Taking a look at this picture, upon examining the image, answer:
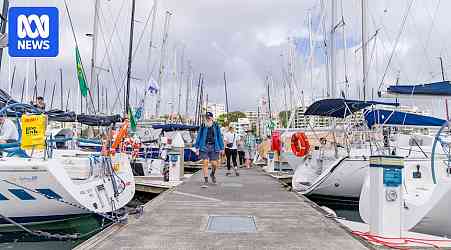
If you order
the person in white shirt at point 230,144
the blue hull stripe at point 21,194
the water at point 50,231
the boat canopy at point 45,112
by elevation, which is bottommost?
the water at point 50,231

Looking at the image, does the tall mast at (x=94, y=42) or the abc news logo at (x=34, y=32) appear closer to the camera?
the abc news logo at (x=34, y=32)

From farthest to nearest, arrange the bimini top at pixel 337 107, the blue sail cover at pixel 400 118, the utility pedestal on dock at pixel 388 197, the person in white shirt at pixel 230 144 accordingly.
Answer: the person in white shirt at pixel 230 144, the blue sail cover at pixel 400 118, the bimini top at pixel 337 107, the utility pedestal on dock at pixel 388 197

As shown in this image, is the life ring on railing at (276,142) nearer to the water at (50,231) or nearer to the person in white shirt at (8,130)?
the water at (50,231)

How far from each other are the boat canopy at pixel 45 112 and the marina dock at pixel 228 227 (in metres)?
2.64

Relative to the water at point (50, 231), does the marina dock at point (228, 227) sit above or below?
above

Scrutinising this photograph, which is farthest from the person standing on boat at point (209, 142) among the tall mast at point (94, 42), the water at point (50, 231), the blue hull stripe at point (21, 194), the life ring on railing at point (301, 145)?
the tall mast at point (94, 42)

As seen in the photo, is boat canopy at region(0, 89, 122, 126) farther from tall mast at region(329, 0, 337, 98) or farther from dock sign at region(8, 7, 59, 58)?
tall mast at region(329, 0, 337, 98)

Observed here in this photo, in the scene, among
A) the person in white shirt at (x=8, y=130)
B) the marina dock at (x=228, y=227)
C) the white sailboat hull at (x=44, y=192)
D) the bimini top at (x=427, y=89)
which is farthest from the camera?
the bimini top at (x=427, y=89)

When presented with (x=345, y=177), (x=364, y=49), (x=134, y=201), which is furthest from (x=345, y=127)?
(x=134, y=201)

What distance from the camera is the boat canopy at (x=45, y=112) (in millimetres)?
7375

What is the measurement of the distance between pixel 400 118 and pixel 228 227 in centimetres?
838

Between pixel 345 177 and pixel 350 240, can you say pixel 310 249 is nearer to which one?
pixel 350 240

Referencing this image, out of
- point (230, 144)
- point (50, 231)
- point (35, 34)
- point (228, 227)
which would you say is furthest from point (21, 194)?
point (230, 144)

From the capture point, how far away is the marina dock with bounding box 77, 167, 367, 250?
5078 millimetres
